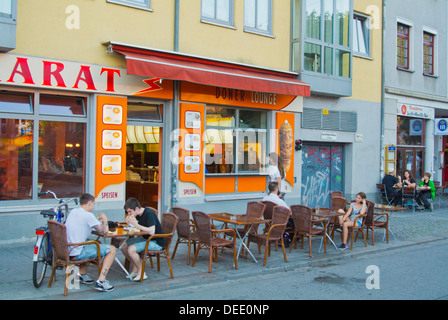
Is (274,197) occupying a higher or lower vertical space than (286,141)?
lower

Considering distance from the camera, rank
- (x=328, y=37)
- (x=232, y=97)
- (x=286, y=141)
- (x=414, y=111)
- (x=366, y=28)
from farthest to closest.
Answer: (x=414, y=111) → (x=366, y=28) → (x=328, y=37) → (x=286, y=141) → (x=232, y=97)

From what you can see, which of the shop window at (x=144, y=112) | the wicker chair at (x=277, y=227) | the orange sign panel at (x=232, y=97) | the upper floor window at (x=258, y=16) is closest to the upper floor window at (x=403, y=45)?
the orange sign panel at (x=232, y=97)

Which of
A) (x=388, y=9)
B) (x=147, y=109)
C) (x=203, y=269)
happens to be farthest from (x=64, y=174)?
(x=388, y=9)

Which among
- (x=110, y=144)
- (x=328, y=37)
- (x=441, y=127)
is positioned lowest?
(x=110, y=144)

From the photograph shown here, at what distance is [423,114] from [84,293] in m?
16.6

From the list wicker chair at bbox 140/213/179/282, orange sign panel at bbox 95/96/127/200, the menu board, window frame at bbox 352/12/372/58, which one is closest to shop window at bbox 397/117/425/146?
window frame at bbox 352/12/372/58

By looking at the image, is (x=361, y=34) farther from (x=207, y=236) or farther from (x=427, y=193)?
(x=207, y=236)

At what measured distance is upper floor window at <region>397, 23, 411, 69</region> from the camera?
715 inches

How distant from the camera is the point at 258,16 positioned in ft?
43.1

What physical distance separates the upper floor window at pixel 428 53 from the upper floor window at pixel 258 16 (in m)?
9.13

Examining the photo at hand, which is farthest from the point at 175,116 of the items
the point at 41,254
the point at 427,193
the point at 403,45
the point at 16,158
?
the point at 403,45

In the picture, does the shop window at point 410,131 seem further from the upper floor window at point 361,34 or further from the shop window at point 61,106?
the shop window at point 61,106

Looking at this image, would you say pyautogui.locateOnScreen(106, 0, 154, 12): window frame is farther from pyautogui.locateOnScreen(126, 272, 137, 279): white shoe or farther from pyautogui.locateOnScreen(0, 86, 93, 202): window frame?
pyautogui.locateOnScreen(126, 272, 137, 279): white shoe

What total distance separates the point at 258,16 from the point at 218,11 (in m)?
1.44
